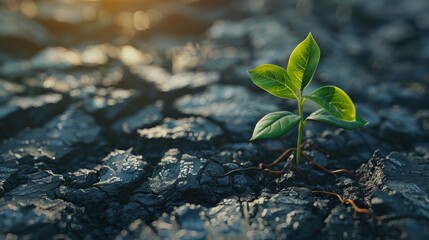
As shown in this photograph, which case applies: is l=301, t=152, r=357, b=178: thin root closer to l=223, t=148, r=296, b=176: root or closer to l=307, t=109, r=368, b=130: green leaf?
l=223, t=148, r=296, b=176: root

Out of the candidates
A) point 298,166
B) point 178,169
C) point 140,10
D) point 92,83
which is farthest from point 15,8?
point 298,166

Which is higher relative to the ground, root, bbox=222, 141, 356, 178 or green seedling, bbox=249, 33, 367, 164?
green seedling, bbox=249, 33, 367, 164

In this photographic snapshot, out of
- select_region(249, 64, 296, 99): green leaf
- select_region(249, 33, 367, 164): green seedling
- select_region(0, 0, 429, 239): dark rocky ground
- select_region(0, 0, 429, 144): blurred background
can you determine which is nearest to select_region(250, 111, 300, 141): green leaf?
select_region(249, 33, 367, 164): green seedling

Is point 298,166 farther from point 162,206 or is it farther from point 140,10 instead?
point 140,10


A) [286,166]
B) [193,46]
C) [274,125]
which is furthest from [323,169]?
[193,46]

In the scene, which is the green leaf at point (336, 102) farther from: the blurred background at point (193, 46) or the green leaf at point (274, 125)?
the blurred background at point (193, 46)

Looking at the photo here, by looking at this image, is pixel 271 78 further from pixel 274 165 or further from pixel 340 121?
pixel 274 165
